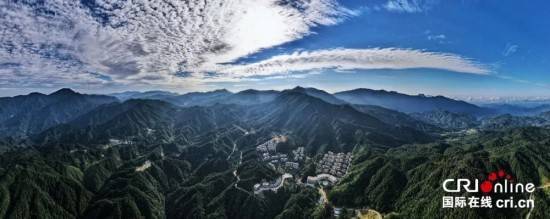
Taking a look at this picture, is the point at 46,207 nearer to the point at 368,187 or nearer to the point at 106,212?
the point at 106,212

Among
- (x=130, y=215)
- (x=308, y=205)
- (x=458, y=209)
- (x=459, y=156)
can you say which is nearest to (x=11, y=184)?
(x=130, y=215)

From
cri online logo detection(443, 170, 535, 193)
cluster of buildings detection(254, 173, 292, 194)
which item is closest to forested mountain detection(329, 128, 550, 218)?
cri online logo detection(443, 170, 535, 193)

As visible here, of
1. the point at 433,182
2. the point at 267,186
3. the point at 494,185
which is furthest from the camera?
the point at 267,186

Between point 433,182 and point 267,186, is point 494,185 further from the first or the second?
point 267,186

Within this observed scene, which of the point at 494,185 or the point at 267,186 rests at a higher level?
the point at 494,185

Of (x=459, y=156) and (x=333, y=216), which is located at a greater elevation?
(x=459, y=156)

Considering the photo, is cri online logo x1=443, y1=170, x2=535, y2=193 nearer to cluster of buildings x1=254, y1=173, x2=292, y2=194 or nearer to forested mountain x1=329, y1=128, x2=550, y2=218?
forested mountain x1=329, y1=128, x2=550, y2=218

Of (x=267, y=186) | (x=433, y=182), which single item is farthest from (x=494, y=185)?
(x=267, y=186)

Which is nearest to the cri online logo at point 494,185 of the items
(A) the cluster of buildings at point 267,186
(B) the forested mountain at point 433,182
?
(B) the forested mountain at point 433,182

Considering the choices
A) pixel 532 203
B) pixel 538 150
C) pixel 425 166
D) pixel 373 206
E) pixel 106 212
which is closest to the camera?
pixel 532 203

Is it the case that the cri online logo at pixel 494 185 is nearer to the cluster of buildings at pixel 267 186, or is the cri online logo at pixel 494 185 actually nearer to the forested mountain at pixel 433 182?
the forested mountain at pixel 433 182

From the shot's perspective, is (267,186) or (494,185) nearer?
(494,185)
